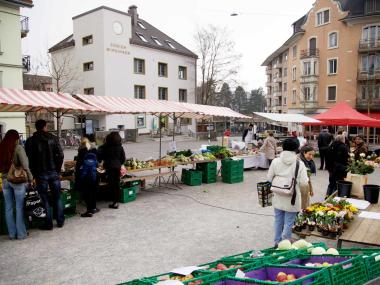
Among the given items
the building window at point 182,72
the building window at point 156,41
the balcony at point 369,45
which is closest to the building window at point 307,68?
the balcony at point 369,45

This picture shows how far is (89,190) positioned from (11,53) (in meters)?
17.6

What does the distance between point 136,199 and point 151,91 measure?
2763cm

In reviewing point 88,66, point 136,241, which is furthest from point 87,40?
point 136,241

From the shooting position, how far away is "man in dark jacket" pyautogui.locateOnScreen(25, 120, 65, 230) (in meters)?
6.32

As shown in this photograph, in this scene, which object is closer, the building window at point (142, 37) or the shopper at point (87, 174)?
the shopper at point (87, 174)

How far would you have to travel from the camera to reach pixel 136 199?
9117mm

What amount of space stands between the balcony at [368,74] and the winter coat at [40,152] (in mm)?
36214

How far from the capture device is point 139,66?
1385 inches

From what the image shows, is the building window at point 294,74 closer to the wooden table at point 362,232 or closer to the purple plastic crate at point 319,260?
the wooden table at point 362,232

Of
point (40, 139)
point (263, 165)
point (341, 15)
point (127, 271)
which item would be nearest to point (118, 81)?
point (263, 165)

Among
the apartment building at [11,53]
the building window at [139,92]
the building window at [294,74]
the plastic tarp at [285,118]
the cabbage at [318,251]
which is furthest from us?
the building window at [294,74]

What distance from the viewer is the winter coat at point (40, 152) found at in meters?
6.32

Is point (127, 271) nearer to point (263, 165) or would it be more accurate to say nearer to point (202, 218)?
point (202, 218)

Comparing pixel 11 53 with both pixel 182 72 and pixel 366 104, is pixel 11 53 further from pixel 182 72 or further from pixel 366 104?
pixel 366 104
